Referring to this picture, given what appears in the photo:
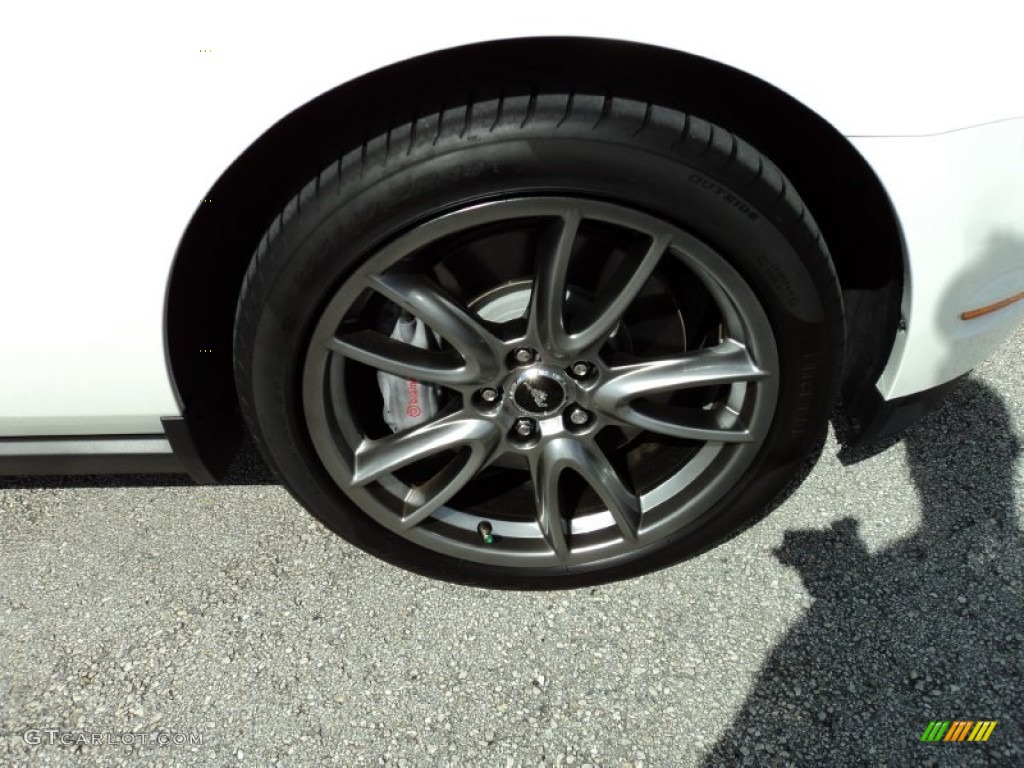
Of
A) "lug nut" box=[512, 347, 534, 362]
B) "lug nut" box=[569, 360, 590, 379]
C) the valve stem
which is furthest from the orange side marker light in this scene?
the valve stem

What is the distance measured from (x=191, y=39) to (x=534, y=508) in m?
1.17

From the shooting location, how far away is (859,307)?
1.76m

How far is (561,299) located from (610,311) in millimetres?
96

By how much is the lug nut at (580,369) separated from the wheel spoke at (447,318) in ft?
0.48

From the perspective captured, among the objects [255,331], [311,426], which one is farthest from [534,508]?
[255,331]

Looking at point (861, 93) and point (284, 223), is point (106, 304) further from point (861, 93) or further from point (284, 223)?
point (861, 93)

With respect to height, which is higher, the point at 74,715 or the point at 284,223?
the point at 284,223

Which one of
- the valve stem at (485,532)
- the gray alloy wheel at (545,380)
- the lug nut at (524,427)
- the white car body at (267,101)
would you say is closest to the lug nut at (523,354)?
the gray alloy wheel at (545,380)

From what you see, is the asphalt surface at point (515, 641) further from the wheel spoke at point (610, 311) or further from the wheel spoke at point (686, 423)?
the wheel spoke at point (610, 311)

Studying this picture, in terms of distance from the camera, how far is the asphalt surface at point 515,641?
1.66m

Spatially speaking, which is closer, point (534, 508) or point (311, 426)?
point (311, 426)

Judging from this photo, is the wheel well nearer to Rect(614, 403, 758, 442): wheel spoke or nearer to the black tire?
the black tire

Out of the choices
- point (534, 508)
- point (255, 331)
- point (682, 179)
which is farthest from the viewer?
point (534, 508)

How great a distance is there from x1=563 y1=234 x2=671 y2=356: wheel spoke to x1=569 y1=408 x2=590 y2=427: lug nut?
15cm
